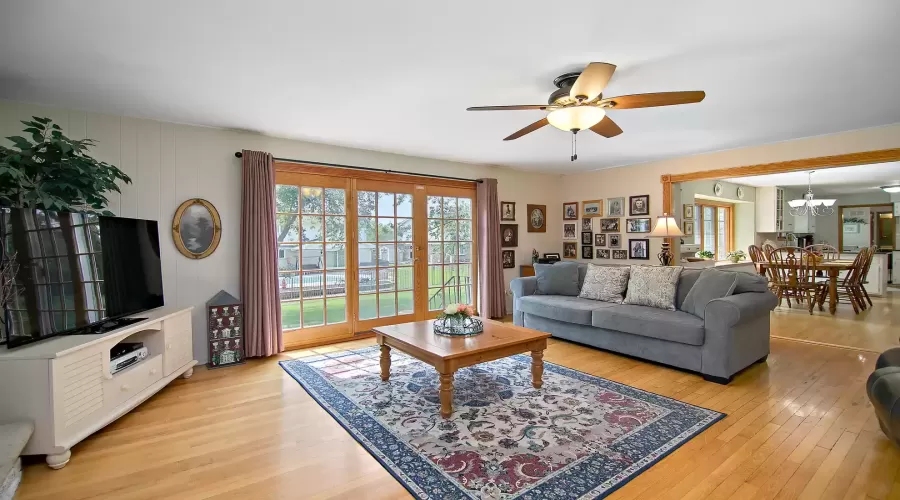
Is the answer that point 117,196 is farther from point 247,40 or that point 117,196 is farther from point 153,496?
point 153,496

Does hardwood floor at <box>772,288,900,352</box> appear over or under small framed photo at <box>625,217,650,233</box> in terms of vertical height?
under

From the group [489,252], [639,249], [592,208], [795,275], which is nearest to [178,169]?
[489,252]

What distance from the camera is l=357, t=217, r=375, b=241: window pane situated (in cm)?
485

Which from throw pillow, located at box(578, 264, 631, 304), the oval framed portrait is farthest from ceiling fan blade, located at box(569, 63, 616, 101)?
the oval framed portrait

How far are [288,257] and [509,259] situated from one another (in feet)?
10.5

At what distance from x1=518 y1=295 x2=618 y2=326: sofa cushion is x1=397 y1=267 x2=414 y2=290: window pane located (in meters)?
1.40

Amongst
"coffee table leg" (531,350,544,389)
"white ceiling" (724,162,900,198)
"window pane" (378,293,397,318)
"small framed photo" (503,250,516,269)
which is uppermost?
"white ceiling" (724,162,900,198)

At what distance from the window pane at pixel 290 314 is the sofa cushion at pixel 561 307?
256 cm

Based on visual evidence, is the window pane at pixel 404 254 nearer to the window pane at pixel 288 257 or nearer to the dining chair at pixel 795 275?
the window pane at pixel 288 257

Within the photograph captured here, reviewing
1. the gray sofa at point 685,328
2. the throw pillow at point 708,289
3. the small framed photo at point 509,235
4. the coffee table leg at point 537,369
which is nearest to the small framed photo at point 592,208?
the small framed photo at point 509,235

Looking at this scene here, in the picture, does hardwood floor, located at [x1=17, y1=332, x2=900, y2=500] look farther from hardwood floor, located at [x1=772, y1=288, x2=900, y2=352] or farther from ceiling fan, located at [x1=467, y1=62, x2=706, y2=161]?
ceiling fan, located at [x1=467, y1=62, x2=706, y2=161]

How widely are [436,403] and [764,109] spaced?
3.52 meters

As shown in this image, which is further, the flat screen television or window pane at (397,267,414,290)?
window pane at (397,267,414,290)

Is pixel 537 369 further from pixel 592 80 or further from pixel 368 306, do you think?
pixel 368 306
